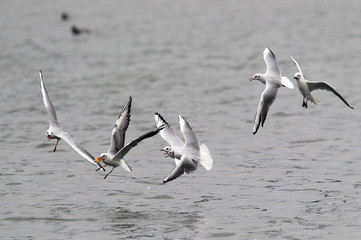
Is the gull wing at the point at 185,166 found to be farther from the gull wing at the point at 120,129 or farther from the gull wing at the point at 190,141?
the gull wing at the point at 120,129

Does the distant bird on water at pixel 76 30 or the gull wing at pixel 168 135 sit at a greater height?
the distant bird on water at pixel 76 30

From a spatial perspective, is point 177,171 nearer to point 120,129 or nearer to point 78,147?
point 120,129

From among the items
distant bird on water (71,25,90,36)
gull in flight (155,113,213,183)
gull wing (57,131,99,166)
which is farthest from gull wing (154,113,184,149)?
distant bird on water (71,25,90,36)

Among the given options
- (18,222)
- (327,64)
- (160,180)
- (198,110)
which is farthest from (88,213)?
(327,64)

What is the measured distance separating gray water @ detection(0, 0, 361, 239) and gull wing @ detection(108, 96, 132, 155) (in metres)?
1.21

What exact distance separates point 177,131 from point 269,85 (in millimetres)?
6749

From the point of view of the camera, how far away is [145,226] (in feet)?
44.1

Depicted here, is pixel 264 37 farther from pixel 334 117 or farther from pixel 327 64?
pixel 334 117

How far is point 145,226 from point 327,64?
826 inches

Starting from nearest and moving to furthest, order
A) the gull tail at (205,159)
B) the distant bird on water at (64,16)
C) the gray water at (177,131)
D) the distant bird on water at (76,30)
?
the gull tail at (205,159)
the gray water at (177,131)
the distant bird on water at (76,30)
the distant bird on water at (64,16)

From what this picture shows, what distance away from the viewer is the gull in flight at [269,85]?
47.7 feet

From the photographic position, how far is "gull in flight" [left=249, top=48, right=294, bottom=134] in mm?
14547

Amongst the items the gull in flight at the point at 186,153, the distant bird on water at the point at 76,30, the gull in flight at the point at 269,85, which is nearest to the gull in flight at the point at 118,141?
the gull in flight at the point at 186,153

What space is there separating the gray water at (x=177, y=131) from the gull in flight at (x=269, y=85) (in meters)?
1.57
